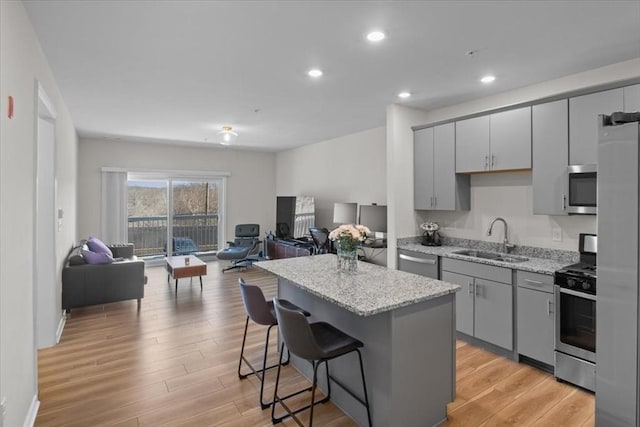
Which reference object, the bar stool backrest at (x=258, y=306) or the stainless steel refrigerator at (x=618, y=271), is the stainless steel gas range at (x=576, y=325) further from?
the bar stool backrest at (x=258, y=306)

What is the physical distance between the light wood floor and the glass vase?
1.00 metres

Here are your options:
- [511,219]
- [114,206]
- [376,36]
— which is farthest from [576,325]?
[114,206]

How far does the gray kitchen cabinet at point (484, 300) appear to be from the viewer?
325 cm

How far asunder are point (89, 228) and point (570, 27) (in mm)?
7906

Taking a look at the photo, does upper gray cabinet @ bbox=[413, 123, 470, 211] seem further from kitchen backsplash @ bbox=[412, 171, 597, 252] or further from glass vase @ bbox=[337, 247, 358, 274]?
glass vase @ bbox=[337, 247, 358, 274]

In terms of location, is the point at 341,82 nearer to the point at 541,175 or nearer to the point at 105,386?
the point at 541,175

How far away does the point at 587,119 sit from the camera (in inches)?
117

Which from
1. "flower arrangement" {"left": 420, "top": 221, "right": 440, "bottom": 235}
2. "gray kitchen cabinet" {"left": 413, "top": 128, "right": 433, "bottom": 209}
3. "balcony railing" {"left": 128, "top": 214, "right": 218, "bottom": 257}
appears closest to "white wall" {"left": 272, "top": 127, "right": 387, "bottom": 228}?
"gray kitchen cabinet" {"left": 413, "top": 128, "right": 433, "bottom": 209}

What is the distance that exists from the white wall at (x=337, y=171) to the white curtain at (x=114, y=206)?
3.51 m

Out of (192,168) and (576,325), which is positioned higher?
(192,168)

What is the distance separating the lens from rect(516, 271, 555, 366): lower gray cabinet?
9.68 feet

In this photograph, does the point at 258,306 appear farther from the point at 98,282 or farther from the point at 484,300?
the point at 98,282

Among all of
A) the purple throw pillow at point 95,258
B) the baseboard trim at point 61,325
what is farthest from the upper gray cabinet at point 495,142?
the baseboard trim at point 61,325

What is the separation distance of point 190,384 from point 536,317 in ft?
9.87
